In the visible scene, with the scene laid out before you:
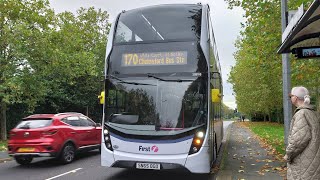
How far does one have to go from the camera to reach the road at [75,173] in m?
8.93

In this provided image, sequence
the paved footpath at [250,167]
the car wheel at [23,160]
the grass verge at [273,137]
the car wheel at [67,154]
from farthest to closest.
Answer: the grass verge at [273,137] → the car wheel at [23,160] → the car wheel at [67,154] → the paved footpath at [250,167]

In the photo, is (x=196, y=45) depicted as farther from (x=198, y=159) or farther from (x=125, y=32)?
(x=198, y=159)

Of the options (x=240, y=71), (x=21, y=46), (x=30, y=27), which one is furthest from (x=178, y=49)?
(x=240, y=71)

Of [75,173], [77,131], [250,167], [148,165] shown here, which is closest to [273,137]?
[250,167]

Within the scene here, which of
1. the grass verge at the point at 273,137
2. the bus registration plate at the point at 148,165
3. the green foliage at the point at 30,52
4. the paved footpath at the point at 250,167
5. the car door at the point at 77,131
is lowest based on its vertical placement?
the grass verge at the point at 273,137

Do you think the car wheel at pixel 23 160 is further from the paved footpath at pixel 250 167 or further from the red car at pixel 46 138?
the paved footpath at pixel 250 167

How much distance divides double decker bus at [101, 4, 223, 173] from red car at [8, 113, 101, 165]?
3231 millimetres

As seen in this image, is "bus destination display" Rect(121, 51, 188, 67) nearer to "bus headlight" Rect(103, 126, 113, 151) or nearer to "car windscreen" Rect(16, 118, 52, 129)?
"bus headlight" Rect(103, 126, 113, 151)

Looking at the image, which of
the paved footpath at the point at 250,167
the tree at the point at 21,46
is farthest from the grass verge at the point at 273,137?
the tree at the point at 21,46

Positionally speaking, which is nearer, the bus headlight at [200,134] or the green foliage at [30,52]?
the bus headlight at [200,134]

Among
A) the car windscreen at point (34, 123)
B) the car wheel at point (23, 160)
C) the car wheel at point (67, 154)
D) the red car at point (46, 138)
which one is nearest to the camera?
the red car at point (46, 138)

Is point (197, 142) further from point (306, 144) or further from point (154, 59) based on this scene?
point (306, 144)

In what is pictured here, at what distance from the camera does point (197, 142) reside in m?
7.47

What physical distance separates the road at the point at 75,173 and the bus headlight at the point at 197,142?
1.65 m
